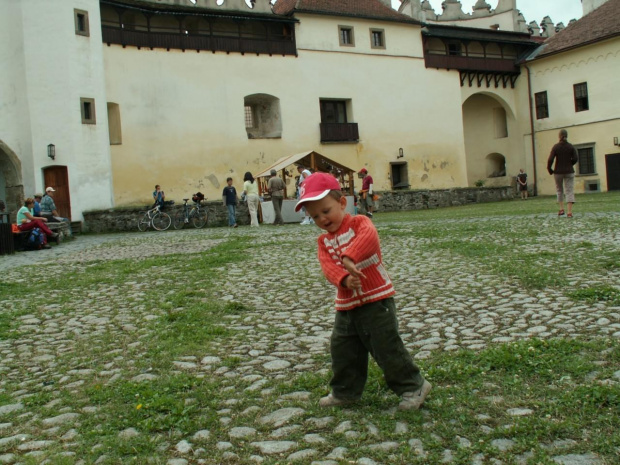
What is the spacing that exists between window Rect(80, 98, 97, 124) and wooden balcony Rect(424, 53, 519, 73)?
20.4 meters

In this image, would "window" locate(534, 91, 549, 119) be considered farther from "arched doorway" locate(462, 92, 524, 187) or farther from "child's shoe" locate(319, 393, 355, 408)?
"child's shoe" locate(319, 393, 355, 408)

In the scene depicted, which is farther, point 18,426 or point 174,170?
point 174,170

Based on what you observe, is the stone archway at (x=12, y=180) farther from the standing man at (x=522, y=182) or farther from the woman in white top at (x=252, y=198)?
the standing man at (x=522, y=182)

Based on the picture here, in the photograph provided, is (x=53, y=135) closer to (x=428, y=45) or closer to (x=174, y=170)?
(x=174, y=170)

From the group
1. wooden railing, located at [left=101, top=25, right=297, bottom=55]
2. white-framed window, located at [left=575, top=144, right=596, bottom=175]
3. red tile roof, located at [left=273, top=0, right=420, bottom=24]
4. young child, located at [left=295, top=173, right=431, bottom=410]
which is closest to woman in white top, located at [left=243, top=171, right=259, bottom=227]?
wooden railing, located at [left=101, top=25, right=297, bottom=55]

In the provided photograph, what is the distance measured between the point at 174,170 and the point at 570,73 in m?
25.4

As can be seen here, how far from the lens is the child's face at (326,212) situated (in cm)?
311

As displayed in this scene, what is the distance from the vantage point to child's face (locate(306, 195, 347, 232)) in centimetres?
311

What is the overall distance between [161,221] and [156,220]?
0.20m

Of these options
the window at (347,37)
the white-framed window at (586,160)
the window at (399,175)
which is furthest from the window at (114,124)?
the white-framed window at (586,160)

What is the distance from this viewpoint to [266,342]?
15.5 ft

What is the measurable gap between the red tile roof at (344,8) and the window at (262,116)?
4.88 m

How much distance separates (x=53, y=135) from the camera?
80.0ft

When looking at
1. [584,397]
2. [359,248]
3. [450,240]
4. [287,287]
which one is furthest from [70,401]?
Answer: [450,240]
